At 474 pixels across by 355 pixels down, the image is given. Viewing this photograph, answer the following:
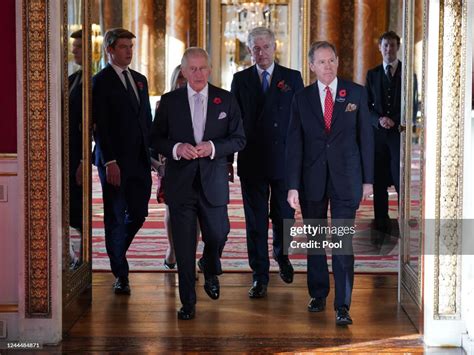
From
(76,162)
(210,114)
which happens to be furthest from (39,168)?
(210,114)

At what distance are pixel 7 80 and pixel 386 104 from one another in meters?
4.47

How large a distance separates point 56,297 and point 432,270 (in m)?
2.17

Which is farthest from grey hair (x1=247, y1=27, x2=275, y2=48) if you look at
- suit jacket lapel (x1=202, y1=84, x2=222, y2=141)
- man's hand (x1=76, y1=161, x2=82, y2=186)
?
man's hand (x1=76, y1=161, x2=82, y2=186)

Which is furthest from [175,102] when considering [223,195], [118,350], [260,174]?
[118,350]

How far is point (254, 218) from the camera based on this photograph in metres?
7.19

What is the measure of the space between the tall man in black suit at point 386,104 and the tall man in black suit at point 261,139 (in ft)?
5.49

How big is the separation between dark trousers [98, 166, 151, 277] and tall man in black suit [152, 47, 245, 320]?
85cm

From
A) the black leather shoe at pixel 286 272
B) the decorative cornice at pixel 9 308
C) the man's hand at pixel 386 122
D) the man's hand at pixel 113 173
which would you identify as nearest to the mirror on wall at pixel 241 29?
the man's hand at pixel 386 122

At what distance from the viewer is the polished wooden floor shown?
5734 mm

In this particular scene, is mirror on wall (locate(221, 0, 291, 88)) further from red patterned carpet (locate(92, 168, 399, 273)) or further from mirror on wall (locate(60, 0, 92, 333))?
mirror on wall (locate(60, 0, 92, 333))

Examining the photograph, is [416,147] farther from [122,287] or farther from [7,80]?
[7,80]

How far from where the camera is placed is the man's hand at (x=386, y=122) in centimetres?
888

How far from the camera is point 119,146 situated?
280 inches
